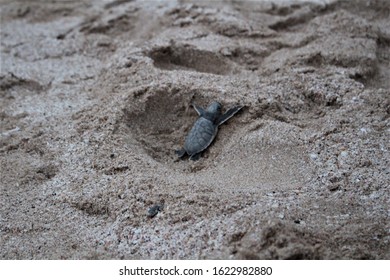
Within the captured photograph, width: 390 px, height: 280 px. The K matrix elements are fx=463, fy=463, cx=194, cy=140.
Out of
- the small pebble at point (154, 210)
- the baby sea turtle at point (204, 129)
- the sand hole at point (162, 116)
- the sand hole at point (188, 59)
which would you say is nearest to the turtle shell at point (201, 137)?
the baby sea turtle at point (204, 129)

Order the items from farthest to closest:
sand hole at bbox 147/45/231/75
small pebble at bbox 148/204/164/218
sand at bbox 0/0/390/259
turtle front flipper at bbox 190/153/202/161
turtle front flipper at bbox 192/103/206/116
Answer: sand hole at bbox 147/45/231/75
turtle front flipper at bbox 192/103/206/116
turtle front flipper at bbox 190/153/202/161
small pebble at bbox 148/204/164/218
sand at bbox 0/0/390/259

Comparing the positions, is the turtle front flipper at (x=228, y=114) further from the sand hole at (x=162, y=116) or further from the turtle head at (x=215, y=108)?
the sand hole at (x=162, y=116)

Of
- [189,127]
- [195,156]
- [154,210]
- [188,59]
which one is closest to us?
[154,210]

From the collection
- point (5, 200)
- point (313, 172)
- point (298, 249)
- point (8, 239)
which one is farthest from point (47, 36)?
point (298, 249)

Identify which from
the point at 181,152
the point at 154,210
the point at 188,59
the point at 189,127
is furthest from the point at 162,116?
the point at 154,210

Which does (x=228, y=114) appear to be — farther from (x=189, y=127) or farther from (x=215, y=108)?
(x=189, y=127)

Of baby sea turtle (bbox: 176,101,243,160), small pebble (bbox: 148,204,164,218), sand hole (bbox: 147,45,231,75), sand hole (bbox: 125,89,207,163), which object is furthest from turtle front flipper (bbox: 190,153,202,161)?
sand hole (bbox: 147,45,231,75)

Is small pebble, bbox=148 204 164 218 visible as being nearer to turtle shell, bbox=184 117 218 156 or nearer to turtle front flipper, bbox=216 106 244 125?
turtle shell, bbox=184 117 218 156

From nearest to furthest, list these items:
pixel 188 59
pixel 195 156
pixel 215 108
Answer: pixel 195 156
pixel 215 108
pixel 188 59
